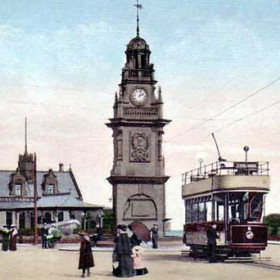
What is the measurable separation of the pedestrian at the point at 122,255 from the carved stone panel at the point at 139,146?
140 feet

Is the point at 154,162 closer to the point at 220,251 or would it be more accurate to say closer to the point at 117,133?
the point at 117,133

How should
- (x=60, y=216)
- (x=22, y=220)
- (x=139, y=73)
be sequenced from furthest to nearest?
(x=22, y=220), (x=60, y=216), (x=139, y=73)

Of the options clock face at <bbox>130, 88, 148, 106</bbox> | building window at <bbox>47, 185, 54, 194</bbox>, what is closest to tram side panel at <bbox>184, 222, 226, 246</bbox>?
clock face at <bbox>130, 88, 148, 106</bbox>

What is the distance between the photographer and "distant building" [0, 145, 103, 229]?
7881cm

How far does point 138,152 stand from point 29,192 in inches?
994

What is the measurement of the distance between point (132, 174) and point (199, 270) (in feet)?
134

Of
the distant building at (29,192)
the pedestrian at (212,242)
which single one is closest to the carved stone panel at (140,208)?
the distant building at (29,192)

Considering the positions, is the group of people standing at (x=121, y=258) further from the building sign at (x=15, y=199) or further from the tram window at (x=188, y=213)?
the building sign at (x=15, y=199)

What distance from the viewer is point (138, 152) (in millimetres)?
63906

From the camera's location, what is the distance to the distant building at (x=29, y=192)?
78812 mm

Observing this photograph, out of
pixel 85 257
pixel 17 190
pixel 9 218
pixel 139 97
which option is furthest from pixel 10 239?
pixel 17 190

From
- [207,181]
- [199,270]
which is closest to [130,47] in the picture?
[207,181]

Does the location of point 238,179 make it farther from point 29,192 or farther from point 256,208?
point 29,192

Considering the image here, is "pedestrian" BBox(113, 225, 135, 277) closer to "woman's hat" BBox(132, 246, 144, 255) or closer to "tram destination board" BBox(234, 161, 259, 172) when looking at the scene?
"woman's hat" BBox(132, 246, 144, 255)
